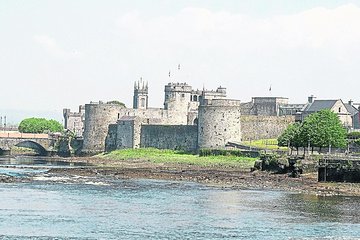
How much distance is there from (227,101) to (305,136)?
1883cm

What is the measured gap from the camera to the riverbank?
55781 millimetres

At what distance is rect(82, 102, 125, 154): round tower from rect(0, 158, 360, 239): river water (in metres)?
43.9

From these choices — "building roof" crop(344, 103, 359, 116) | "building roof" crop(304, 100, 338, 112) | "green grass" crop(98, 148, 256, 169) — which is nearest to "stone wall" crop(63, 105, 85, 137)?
"green grass" crop(98, 148, 256, 169)

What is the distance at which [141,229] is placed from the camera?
3728 centimetres

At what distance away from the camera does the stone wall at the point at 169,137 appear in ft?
306

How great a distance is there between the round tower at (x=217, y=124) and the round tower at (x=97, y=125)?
1545cm

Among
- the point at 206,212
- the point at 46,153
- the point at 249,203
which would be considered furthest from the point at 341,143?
the point at 46,153

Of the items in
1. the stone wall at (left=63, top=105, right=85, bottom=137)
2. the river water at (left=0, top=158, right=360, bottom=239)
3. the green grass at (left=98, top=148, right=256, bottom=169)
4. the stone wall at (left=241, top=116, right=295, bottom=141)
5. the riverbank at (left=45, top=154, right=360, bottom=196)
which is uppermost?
the stone wall at (left=63, top=105, right=85, bottom=137)

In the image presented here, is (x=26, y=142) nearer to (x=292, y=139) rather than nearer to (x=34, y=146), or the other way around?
(x=34, y=146)

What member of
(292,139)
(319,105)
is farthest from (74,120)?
(292,139)

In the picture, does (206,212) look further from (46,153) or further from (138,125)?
(46,153)

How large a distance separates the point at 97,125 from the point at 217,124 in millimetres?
17856

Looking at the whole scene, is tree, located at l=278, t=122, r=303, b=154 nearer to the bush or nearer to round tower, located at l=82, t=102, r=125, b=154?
the bush

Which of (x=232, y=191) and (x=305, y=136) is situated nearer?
(x=232, y=191)
